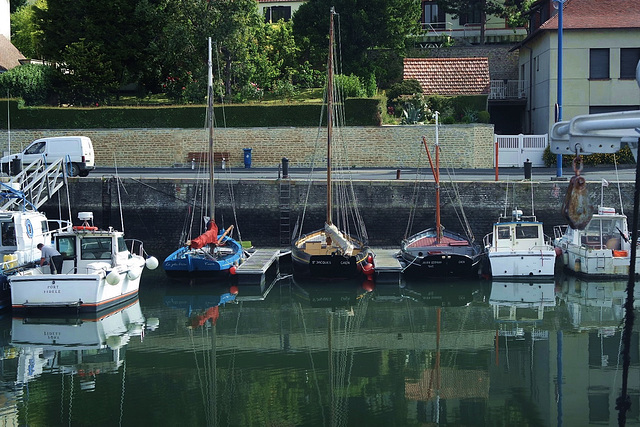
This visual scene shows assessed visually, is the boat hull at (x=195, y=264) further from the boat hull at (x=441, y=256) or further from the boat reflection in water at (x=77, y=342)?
the boat hull at (x=441, y=256)

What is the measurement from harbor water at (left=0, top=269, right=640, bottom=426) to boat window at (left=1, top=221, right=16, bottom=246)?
352 centimetres

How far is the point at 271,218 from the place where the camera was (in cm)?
3005

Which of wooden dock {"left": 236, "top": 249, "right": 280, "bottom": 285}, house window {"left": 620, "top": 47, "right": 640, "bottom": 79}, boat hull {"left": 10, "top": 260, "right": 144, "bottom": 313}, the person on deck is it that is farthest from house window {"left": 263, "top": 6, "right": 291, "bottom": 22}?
boat hull {"left": 10, "top": 260, "right": 144, "bottom": 313}

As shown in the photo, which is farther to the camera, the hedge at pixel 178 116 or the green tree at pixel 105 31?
the green tree at pixel 105 31

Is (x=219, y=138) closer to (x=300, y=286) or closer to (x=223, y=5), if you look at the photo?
(x=223, y=5)

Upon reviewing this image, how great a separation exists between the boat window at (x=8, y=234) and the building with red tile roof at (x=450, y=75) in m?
24.1

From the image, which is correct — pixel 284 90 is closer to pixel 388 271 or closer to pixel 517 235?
pixel 517 235

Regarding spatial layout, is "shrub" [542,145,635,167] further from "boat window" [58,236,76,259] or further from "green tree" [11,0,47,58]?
"green tree" [11,0,47,58]

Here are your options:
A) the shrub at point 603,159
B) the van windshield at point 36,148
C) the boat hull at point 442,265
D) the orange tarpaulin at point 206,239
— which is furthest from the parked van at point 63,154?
the shrub at point 603,159

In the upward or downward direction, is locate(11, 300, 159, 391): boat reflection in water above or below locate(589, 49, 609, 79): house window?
below

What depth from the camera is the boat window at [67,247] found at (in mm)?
22312

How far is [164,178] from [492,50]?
24346mm

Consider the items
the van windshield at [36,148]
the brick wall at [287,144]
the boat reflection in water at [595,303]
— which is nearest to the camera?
the boat reflection in water at [595,303]

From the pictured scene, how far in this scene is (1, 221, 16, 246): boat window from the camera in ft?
78.0
